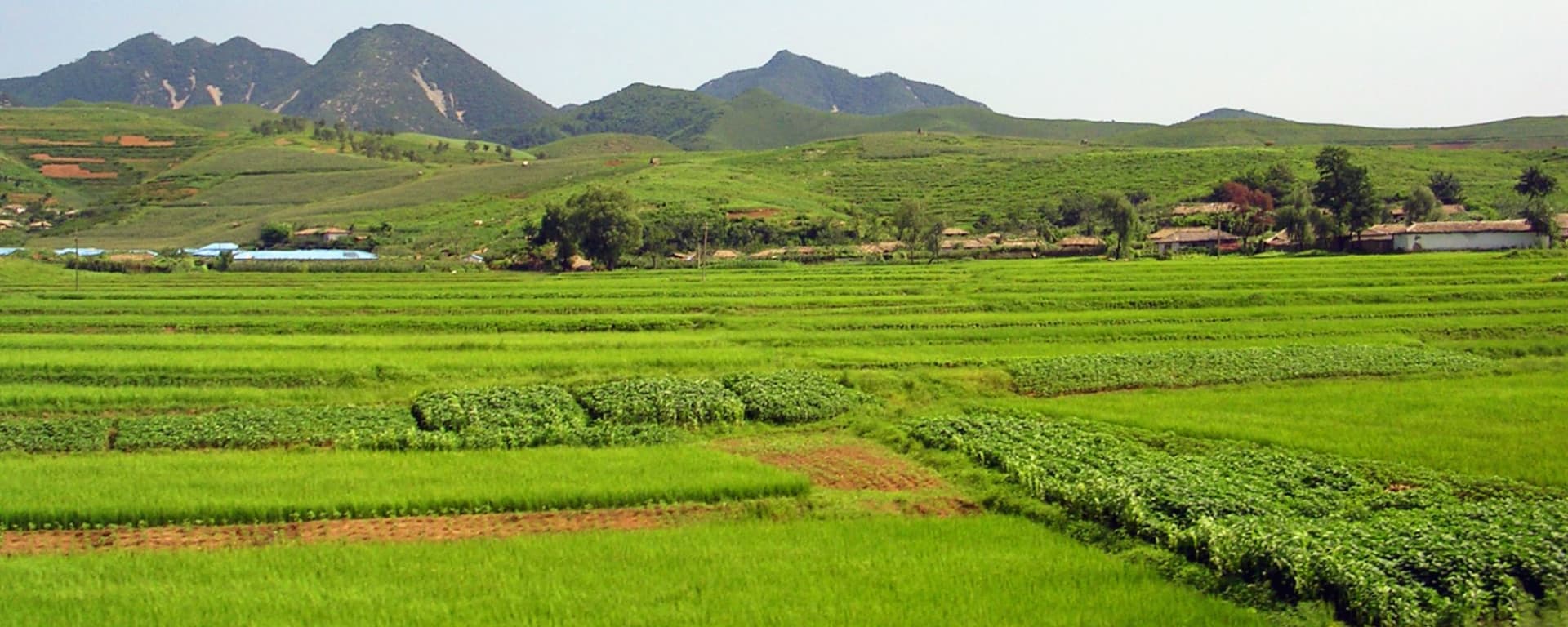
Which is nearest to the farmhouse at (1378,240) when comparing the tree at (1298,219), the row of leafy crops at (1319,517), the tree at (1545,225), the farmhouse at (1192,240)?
the tree at (1298,219)

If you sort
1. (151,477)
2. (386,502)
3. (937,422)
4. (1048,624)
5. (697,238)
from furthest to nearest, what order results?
1. (697,238)
2. (937,422)
3. (151,477)
4. (386,502)
5. (1048,624)

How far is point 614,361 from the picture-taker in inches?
1494

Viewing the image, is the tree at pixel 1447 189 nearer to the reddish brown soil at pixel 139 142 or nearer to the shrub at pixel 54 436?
the shrub at pixel 54 436

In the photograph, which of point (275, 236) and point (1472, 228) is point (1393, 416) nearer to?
point (1472, 228)

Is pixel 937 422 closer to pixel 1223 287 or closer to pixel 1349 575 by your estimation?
pixel 1349 575

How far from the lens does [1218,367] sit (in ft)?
120

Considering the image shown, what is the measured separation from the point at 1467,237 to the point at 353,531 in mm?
89612

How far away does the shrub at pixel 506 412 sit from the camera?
2780 centimetres

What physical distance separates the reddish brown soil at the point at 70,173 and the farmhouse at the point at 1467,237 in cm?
17706

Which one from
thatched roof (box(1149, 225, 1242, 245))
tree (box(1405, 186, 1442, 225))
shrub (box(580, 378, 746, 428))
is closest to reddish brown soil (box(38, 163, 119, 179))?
thatched roof (box(1149, 225, 1242, 245))

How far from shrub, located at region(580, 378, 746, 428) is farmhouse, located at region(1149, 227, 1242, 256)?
245 ft

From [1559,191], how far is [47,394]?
5277 inches

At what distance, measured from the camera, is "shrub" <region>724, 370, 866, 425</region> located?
101ft

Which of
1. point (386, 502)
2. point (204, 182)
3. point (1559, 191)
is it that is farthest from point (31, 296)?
point (1559, 191)
